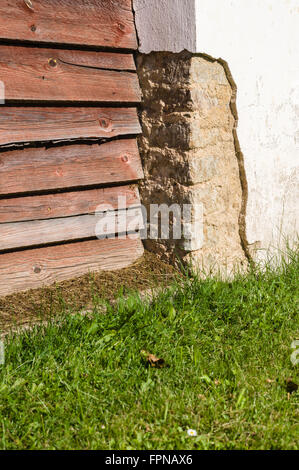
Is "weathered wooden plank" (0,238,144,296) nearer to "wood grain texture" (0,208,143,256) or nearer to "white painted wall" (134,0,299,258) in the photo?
"wood grain texture" (0,208,143,256)

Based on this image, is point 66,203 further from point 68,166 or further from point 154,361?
point 154,361

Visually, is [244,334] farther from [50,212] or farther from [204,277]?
[50,212]

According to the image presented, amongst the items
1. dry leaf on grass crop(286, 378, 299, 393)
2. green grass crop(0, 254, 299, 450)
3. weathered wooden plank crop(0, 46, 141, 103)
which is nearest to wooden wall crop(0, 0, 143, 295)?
weathered wooden plank crop(0, 46, 141, 103)

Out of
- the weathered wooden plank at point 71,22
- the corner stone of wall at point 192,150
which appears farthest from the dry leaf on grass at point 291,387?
→ the weathered wooden plank at point 71,22

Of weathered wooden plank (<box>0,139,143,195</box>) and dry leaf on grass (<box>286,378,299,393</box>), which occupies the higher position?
weathered wooden plank (<box>0,139,143,195</box>)

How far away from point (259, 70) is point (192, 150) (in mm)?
805

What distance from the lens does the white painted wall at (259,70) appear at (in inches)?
130

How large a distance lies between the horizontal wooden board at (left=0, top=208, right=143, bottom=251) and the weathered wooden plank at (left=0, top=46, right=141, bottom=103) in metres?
0.71

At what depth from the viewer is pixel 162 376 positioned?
97.6 inches

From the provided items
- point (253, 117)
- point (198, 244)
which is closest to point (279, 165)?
point (253, 117)

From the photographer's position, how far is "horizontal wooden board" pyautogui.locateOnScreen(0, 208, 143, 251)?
3.13 metres

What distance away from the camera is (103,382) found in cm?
242

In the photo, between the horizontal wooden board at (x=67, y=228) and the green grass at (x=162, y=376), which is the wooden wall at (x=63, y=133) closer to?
the horizontal wooden board at (x=67, y=228)

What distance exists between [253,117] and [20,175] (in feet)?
5.22
